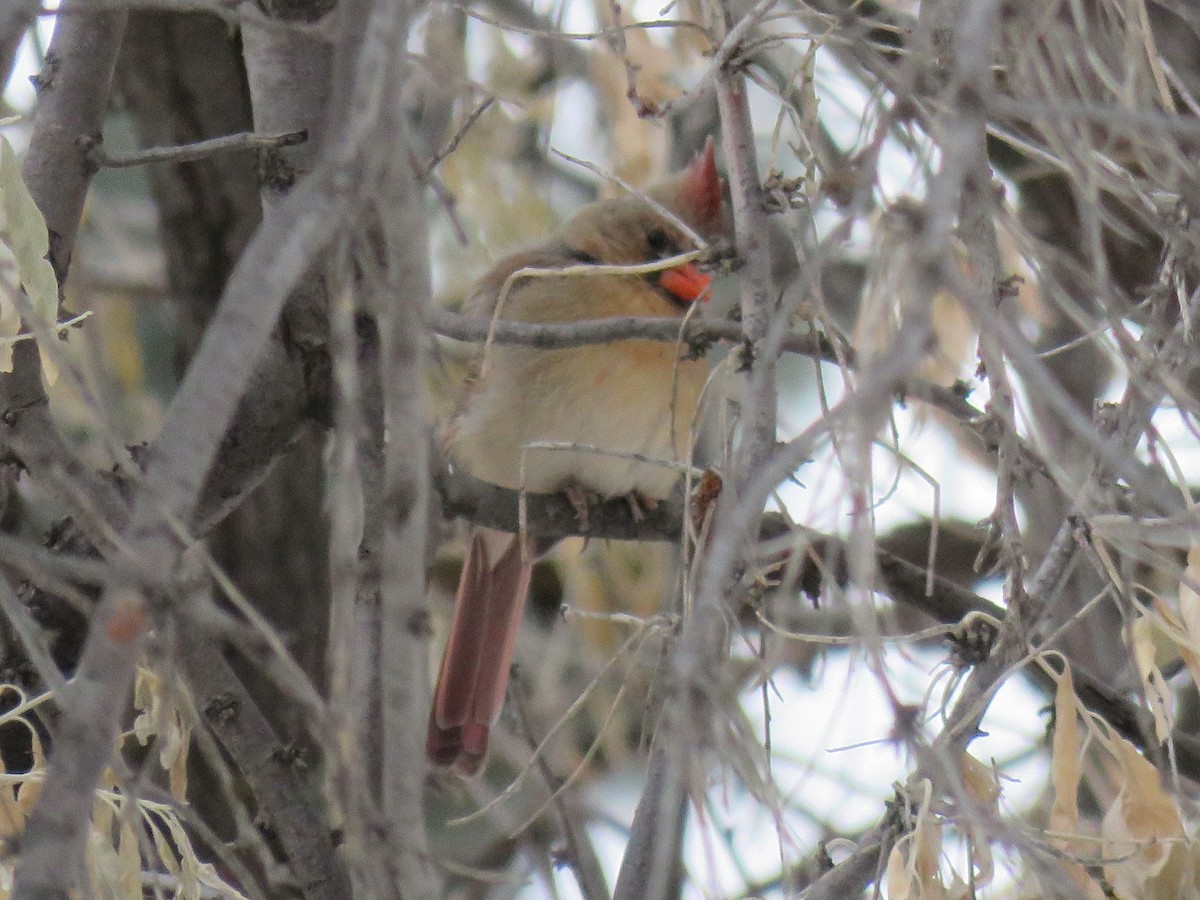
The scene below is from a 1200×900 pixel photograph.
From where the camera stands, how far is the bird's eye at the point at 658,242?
403 cm

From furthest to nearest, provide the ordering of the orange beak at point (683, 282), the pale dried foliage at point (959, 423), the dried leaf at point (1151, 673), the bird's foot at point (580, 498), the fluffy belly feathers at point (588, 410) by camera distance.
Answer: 1. the orange beak at point (683, 282)
2. the fluffy belly feathers at point (588, 410)
3. the bird's foot at point (580, 498)
4. the dried leaf at point (1151, 673)
5. the pale dried foliage at point (959, 423)

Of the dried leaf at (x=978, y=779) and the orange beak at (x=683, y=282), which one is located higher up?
the orange beak at (x=683, y=282)

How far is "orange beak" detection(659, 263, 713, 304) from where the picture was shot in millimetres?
3846

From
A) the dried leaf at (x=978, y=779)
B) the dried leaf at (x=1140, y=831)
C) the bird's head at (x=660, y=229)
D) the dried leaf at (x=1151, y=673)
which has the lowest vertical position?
the dried leaf at (x=1140, y=831)

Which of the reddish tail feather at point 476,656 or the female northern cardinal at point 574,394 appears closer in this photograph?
the female northern cardinal at point 574,394

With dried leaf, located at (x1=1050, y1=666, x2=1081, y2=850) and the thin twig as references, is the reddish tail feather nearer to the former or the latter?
the thin twig

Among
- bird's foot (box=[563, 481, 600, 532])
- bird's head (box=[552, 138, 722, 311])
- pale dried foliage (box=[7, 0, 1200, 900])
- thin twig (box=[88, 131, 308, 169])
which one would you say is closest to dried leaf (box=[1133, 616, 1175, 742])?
pale dried foliage (box=[7, 0, 1200, 900])

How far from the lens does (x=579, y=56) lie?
3957 millimetres

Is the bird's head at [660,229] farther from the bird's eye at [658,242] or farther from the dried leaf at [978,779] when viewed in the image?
the dried leaf at [978,779]

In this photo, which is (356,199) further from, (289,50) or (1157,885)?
(289,50)

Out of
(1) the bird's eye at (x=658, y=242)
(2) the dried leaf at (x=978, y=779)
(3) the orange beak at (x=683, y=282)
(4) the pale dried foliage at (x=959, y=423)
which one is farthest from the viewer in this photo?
(1) the bird's eye at (x=658, y=242)

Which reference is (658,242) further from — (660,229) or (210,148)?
(210,148)

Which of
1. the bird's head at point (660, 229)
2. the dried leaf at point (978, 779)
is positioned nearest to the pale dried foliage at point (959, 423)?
the dried leaf at point (978, 779)

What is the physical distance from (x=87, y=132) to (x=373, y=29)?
4.93 feet
